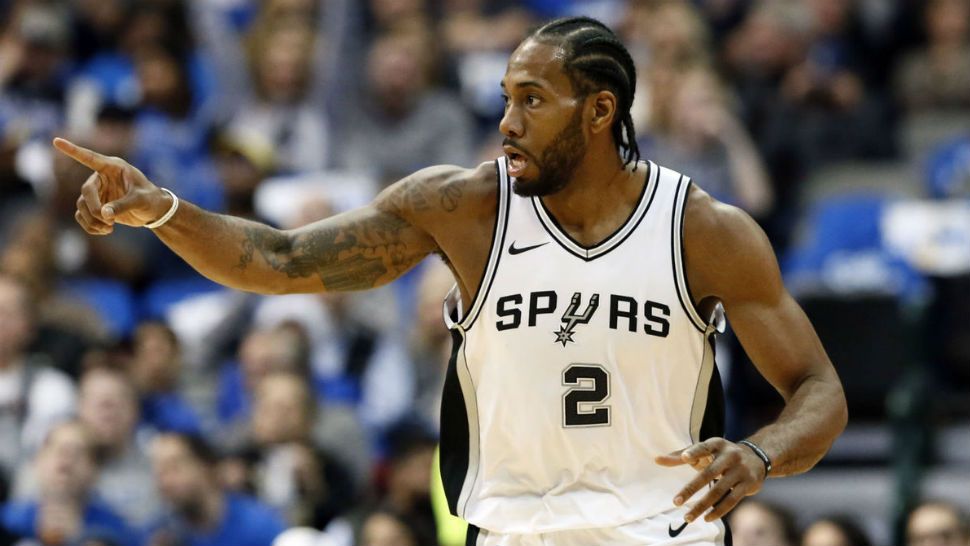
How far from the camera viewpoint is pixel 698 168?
11422 mm

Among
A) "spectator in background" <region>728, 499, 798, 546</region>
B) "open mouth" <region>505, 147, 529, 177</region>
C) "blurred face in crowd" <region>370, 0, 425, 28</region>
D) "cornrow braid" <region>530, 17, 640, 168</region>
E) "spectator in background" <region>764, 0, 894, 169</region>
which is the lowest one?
"spectator in background" <region>728, 499, 798, 546</region>

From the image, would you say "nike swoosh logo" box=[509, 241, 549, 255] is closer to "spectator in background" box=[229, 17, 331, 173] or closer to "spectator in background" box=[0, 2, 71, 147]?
"spectator in background" box=[229, 17, 331, 173]

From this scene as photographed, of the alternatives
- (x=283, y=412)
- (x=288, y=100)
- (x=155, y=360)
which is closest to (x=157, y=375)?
(x=155, y=360)

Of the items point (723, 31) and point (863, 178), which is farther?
point (723, 31)

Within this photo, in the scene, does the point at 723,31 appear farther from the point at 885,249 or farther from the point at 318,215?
the point at 318,215

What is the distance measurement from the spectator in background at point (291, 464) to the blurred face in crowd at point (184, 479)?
253mm

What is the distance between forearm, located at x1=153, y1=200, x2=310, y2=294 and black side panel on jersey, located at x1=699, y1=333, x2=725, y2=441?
4.29 ft

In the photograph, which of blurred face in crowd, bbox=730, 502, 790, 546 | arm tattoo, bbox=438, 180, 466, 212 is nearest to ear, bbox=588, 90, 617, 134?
arm tattoo, bbox=438, 180, 466, 212

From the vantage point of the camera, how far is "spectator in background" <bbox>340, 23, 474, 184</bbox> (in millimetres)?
12516

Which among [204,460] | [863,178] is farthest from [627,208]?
[863,178]

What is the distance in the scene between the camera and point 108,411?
10047 millimetres

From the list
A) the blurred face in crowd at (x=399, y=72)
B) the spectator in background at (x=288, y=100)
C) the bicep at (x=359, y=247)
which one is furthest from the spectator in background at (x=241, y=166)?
the bicep at (x=359, y=247)

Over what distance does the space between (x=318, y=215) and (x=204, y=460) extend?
224 centimetres

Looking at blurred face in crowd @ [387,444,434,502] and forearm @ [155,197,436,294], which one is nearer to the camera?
forearm @ [155,197,436,294]
